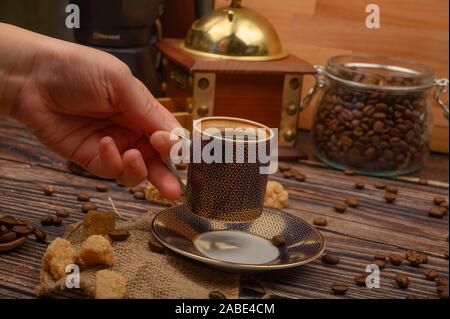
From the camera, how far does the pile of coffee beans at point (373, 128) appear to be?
1162 mm

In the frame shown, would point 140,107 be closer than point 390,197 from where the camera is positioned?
Yes

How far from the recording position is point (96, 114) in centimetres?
87

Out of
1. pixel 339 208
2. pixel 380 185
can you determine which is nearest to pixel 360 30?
pixel 380 185

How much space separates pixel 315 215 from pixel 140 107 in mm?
345

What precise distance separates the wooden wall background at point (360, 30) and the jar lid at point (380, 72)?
7 centimetres

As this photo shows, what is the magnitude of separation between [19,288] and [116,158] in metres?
0.18

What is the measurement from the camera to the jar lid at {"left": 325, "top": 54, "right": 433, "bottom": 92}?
1180 millimetres

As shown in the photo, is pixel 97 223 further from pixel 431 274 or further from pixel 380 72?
pixel 380 72

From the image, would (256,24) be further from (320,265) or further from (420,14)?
(320,265)

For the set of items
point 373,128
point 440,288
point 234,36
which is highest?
point 234,36

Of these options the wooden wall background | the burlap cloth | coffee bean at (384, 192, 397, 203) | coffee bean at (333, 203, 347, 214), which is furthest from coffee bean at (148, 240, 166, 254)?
the wooden wall background

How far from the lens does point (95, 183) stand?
1.04 m

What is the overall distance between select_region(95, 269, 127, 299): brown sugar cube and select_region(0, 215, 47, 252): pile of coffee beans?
141 millimetres
